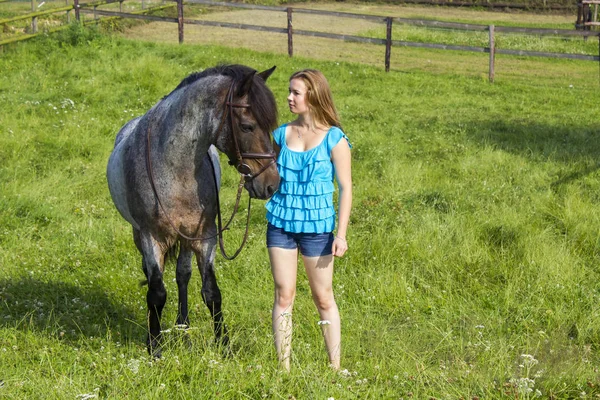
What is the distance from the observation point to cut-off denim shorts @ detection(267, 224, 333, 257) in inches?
166

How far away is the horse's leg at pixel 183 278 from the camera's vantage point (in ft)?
17.0

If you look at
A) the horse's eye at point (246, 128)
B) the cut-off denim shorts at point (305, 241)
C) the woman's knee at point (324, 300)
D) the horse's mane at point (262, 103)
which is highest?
the horse's mane at point (262, 103)

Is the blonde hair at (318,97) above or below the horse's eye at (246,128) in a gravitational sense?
above

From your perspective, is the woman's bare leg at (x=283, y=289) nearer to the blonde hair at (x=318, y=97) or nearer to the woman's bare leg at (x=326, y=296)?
the woman's bare leg at (x=326, y=296)

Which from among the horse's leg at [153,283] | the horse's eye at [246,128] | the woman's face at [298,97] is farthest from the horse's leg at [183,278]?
the woman's face at [298,97]

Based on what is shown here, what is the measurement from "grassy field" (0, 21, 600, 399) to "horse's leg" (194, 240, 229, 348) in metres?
0.14

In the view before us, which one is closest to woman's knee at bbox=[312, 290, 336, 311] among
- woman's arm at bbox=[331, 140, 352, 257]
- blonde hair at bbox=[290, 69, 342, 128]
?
woman's arm at bbox=[331, 140, 352, 257]

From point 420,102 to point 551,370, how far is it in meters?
10.4

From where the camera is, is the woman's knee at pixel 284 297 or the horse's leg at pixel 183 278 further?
the horse's leg at pixel 183 278

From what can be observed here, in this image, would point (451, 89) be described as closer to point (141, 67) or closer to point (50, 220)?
point (141, 67)

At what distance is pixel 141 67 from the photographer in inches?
560

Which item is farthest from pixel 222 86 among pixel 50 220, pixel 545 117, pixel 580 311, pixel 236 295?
pixel 545 117

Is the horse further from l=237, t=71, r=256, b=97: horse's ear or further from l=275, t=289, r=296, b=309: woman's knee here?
l=275, t=289, r=296, b=309: woman's knee

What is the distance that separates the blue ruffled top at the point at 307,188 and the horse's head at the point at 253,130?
9 cm
